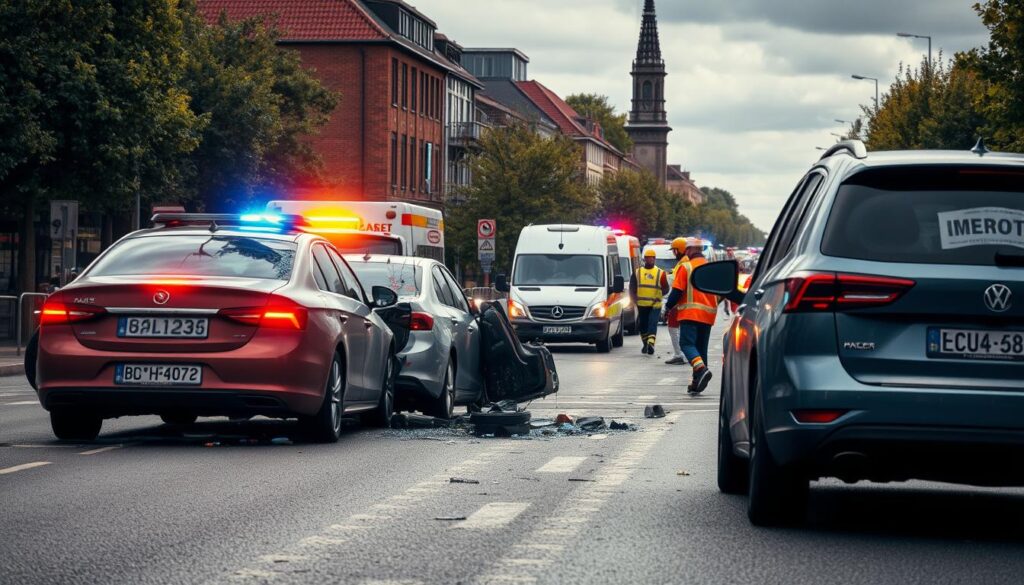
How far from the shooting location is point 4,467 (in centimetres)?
1115

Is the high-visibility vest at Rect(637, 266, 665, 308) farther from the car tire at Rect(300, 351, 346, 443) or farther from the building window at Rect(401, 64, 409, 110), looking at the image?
the building window at Rect(401, 64, 409, 110)

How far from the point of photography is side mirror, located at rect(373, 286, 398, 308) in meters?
14.4

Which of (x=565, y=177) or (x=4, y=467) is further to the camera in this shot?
(x=565, y=177)

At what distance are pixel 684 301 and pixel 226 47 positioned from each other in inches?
1401

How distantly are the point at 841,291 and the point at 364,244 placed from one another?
18.5 m

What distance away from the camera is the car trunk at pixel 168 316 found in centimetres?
1226

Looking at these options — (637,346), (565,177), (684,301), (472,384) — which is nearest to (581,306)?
(637,346)

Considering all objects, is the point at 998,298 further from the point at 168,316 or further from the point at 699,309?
the point at 699,309

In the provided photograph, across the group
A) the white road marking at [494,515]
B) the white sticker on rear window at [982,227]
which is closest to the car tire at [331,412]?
the white road marking at [494,515]

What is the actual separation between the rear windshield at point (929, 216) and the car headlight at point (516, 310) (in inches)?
1066

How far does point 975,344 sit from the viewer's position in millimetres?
7691

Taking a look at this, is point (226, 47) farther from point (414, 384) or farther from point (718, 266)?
point (718, 266)

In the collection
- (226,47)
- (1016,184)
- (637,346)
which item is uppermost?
(226,47)

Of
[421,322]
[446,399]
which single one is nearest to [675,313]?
[446,399]
